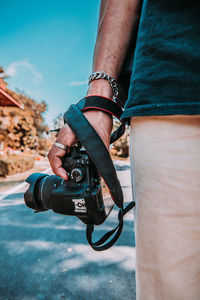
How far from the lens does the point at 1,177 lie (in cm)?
764

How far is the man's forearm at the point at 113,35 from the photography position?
24.3 inches

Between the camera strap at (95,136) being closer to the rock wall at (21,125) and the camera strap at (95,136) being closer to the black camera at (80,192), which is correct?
the black camera at (80,192)

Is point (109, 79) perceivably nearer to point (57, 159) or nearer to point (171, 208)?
point (57, 159)

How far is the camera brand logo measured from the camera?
2.37 feet

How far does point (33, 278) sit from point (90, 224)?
3.35 ft

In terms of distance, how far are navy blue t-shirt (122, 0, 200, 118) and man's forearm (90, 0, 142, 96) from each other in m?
0.11

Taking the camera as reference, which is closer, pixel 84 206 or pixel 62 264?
pixel 84 206

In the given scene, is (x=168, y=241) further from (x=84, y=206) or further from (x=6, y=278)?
(x=6, y=278)

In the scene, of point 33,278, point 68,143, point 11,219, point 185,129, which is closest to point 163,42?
point 185,129

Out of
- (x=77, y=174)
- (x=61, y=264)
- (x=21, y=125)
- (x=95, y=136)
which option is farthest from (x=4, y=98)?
(x=21, y=125)

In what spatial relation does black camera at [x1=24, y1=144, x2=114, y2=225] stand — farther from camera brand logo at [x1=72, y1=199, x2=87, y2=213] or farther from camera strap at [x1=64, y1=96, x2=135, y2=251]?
camera strap at [x1=64, y1=96, x2=135, y2=251]

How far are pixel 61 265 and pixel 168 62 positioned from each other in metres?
1.66

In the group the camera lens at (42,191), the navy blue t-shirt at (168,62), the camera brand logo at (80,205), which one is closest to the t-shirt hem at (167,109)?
the navy blue t-shirt at (168,62)

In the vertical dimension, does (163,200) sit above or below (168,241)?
above
